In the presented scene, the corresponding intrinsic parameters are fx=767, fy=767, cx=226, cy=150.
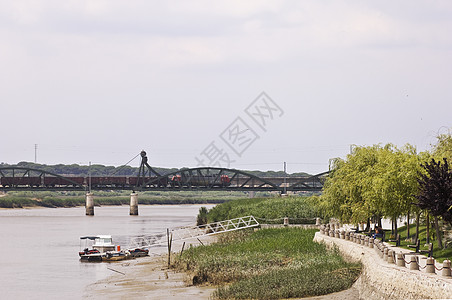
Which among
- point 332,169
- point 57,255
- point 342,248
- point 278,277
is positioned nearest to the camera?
point 278,277

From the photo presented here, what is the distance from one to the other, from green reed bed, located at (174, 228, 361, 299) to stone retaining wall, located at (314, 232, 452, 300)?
134 centimetres

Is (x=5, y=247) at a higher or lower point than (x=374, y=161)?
lower

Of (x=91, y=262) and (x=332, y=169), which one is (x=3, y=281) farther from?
(x=332, y=169)

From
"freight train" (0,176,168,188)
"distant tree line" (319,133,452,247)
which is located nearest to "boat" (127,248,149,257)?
"distant tree line" (319,133,452,247)

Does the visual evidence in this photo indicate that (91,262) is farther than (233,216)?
No

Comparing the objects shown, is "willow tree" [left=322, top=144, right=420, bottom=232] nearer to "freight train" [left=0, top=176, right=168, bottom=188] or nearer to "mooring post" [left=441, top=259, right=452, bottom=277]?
"mooring post" [left=441, top=259, right=452, bottom=277]

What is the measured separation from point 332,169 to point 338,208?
11.8 m

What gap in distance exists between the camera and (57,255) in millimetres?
66562

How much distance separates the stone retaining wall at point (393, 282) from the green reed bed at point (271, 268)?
4.38 feet

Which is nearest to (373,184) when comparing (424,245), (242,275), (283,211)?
(424,245)

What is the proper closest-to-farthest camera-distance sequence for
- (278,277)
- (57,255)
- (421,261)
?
(421,261) → (278,277) → (57,255)

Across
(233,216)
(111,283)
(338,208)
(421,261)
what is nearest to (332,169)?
(338,208)

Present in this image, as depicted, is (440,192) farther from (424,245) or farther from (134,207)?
(134,207)

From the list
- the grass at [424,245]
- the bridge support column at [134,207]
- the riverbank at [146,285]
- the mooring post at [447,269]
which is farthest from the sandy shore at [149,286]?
the bridge support column at [134,207]
